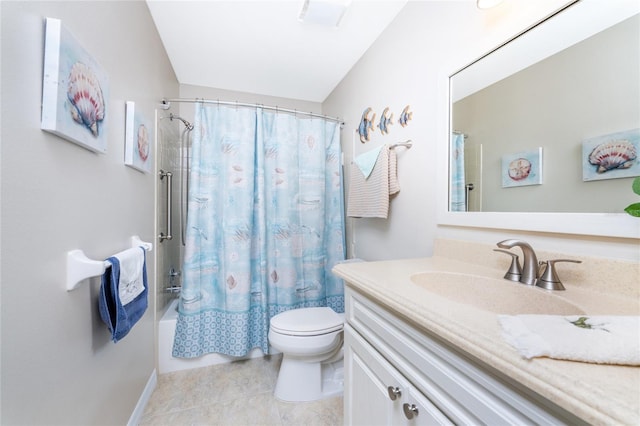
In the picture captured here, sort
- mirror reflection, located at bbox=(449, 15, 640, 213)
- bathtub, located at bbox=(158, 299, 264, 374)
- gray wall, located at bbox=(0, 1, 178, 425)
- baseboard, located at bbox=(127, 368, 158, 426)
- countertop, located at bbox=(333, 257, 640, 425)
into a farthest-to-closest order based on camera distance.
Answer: bathtub, located at bbox=(158, 299, 264, 374), baseboard, located at bbox=(127, 368, 158, 426), mirror reflection, located at bbox=(449, 15, 640, 213), gray wall, located at bbox=(0, 1, 178, 425), countertop, located at bbox=(333, 257, 640, 425)

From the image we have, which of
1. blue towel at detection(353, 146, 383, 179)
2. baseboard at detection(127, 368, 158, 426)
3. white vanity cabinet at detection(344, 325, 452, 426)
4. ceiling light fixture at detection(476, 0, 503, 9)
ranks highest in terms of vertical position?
ceiling light fixture at detection(476, 0, 503, 9)

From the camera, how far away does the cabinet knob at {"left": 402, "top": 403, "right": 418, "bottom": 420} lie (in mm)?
636

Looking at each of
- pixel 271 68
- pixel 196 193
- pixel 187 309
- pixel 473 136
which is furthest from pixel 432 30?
pixel 187 309

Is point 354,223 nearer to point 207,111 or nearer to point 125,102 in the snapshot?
point 207,111

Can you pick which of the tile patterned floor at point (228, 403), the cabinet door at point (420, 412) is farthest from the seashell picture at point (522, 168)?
the tile patterned floor at point (228, 403)

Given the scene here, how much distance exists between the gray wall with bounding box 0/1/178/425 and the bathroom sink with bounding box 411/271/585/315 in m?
1.05

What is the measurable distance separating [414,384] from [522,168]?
0.82m

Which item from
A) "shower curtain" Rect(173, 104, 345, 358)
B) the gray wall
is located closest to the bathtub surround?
the gray wall

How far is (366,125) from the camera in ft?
6.16

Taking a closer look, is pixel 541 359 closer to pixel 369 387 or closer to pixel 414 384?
pixel 414 384

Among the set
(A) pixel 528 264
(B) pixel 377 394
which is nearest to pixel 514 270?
(A) pixel 528 264

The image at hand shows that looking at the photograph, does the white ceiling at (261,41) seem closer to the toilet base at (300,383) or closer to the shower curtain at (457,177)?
the shower curtain at (457,177)

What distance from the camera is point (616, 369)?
0.35m

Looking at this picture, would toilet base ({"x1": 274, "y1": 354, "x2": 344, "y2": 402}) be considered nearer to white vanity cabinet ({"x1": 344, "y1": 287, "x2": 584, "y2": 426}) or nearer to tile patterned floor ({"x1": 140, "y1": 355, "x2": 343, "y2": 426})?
tile patterned floor ({"x1": 140, "y1": 355, "x2": 343, "y2": 426})
